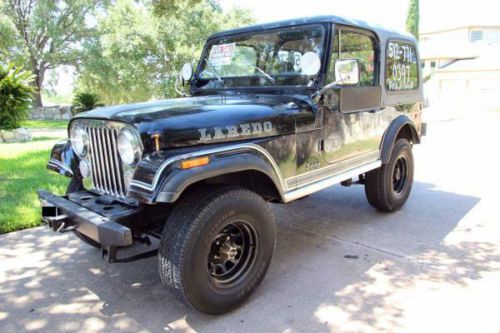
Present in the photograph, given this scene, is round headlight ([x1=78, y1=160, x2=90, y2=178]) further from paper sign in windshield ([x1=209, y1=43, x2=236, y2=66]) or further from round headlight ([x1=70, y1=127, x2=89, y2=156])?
paper sign in windshield ([x1=209, y1=43, x2=236, y2=66])

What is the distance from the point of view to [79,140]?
130 inches

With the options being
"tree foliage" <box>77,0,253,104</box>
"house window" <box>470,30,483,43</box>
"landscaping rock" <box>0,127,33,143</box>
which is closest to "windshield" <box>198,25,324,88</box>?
"landscaping rock" <box>0,127,33,143</box>

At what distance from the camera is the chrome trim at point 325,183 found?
3.40 metres

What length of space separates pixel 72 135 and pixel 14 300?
1.29 m

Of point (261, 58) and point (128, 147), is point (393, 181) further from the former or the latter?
point (128, 147)

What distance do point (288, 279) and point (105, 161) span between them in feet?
5.44

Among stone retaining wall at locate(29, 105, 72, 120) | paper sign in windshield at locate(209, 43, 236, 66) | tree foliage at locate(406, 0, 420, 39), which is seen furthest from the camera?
stone retaining wall at locate(29, 105, 72, 120)

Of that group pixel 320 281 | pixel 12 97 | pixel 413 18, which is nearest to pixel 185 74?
pixel 320 281

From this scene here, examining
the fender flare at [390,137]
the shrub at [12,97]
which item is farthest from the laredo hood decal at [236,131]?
the shrub at [12,97]

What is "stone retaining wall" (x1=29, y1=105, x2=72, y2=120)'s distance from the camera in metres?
23.5

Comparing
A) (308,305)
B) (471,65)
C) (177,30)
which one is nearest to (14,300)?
(308,305)

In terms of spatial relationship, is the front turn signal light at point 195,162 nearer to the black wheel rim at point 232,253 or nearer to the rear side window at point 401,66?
the black wheel rim at point 232,253

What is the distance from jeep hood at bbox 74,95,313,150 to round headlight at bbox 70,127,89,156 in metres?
0.14

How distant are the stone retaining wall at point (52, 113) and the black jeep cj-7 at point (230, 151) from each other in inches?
830
